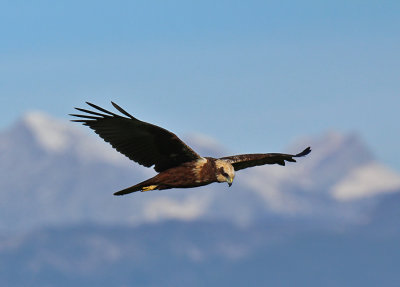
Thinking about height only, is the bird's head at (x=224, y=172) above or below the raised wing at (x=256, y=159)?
below

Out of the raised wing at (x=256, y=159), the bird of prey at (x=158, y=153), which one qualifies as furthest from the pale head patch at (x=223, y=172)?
the raised wing at (x=256, y=159)

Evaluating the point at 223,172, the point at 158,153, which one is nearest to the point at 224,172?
the point at 223,172

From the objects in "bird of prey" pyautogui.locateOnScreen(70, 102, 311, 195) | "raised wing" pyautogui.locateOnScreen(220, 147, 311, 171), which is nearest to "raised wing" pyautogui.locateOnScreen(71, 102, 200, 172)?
"bird of prey" pyautogui.locateOnScreen(70, 102, 311, 195)

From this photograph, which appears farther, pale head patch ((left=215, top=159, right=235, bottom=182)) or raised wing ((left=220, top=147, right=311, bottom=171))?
raised wing ((left=220, top=147, right=311, bottom=171))

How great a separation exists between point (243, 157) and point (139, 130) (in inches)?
138

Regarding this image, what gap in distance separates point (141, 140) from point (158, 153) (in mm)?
556

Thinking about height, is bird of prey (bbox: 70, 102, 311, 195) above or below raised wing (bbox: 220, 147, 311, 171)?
below

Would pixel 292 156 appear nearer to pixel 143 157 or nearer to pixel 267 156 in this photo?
pixel 267 156

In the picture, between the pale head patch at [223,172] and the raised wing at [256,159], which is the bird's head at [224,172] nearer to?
the pale head patch at [223,172]

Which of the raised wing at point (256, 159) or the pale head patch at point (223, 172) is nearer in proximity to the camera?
the pale head patch at point (223, 172)

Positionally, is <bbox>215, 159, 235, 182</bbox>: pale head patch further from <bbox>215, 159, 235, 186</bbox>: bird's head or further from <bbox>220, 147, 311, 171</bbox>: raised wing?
<bbox>220, 147, 311, 171</bbox>: raised wing

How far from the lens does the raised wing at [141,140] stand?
24.4 metres

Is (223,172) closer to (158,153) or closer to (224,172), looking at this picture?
(224,172)

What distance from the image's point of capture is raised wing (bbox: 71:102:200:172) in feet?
80.2
